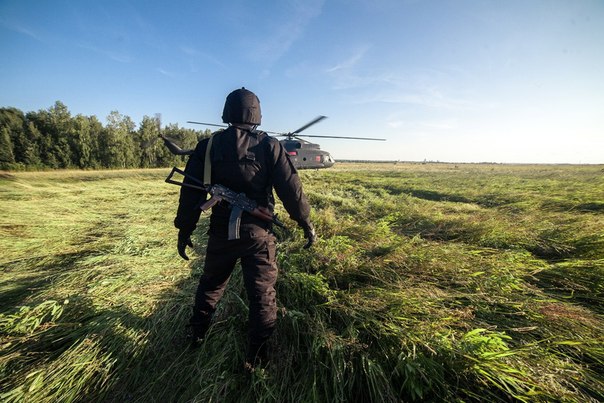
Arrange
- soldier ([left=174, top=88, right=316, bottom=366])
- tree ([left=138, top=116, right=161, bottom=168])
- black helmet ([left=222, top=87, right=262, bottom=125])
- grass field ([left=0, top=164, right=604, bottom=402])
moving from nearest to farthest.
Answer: grass field ([left=0, top=164, right=604, bottom=402]) < soldier ([left=174, top=88, right=316, bottom=366]) < black helmet ([left=222, top=87, right=262, bottom=125]) < tree ([left=138, top=116, right=161, bottom=168])

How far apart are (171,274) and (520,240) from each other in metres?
5.55

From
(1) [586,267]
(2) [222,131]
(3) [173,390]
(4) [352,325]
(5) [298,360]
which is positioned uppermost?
(2) [222,131]

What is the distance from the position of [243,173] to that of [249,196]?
261mm

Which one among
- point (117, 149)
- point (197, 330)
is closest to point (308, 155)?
point (197, 330)

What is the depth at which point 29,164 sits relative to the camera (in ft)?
92.8

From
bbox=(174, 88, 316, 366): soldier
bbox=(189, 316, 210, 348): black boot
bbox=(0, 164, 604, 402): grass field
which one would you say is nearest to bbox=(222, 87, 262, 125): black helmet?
bbox=(174, 88, 316, 366): soldier

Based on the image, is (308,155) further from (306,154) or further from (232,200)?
(232,200)

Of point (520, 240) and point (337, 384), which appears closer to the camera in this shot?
point (337, 384)

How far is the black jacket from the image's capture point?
2.27 m

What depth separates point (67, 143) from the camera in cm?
3019

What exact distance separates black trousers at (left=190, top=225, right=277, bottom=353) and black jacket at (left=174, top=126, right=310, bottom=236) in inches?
6.3

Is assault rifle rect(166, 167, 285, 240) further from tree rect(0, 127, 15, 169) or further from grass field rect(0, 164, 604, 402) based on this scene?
tree rect(0, 127, 15, 169)

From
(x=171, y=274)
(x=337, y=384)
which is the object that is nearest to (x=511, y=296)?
(x=337, y=384)

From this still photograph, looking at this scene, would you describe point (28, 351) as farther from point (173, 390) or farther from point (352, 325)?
point (352, 325)
